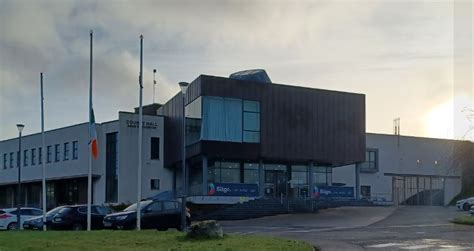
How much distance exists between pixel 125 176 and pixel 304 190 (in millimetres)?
14300

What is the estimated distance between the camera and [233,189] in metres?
47.5

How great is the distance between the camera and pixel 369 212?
45.1 m

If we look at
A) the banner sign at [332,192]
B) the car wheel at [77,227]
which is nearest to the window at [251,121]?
the banner sign at [332,192]

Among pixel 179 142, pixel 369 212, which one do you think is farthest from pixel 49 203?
pixel 369 212

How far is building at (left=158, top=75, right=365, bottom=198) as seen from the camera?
1900 inches

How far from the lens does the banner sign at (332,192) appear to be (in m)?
50.3

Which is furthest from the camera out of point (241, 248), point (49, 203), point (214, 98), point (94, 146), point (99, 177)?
point (49, 203)

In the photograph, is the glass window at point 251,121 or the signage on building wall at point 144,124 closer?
the glass window at point 251,121

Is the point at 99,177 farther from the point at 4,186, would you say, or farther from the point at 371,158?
the point at 371,158

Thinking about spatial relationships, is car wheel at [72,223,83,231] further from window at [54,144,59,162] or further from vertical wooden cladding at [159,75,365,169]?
window at [54,144,59,162]

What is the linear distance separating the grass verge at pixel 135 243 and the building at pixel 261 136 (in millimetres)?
26424

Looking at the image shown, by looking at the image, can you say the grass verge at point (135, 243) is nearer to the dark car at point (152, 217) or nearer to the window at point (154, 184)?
the dark car at point (152, 217)

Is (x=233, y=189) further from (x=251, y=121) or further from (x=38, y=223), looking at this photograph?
(x=38, y=223)

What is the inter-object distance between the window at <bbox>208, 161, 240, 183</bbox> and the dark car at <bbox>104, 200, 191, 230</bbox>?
19504 millimetres
